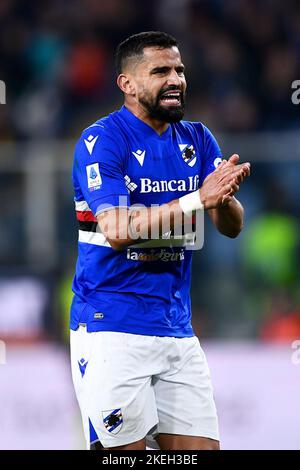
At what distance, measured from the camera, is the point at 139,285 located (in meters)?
4.64

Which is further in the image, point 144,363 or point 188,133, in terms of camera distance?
point 188,133

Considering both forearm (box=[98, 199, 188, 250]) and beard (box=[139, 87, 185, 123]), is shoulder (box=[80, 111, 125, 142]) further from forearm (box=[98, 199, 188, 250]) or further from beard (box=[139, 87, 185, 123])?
forearm (box=[98, 199, 188, 250])

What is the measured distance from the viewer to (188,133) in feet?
16.1

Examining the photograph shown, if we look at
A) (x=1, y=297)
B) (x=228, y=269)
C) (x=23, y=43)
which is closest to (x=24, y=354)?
(x=1, y=297)

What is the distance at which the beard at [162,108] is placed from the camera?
182 inches

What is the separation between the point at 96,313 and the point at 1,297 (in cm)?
410

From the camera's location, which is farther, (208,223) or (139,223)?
(208,223)

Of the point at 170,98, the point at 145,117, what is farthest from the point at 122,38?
the point at 170,98

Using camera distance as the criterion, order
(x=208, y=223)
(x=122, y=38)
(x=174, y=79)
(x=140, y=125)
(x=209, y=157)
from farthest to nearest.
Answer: (x=122, y=38)
(x=208, y=223)
(x=209, y=157)
(x=140, y=125)
(x=174, y=79)

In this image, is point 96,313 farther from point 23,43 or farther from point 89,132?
point 23,43

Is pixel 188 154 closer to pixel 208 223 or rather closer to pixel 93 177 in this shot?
pixel 93 177

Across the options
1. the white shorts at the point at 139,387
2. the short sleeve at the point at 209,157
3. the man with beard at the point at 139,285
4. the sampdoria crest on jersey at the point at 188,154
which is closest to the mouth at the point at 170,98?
the man with beard at the point at 139,285

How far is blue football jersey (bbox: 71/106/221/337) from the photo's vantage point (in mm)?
4574

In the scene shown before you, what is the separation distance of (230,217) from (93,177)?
73cm
